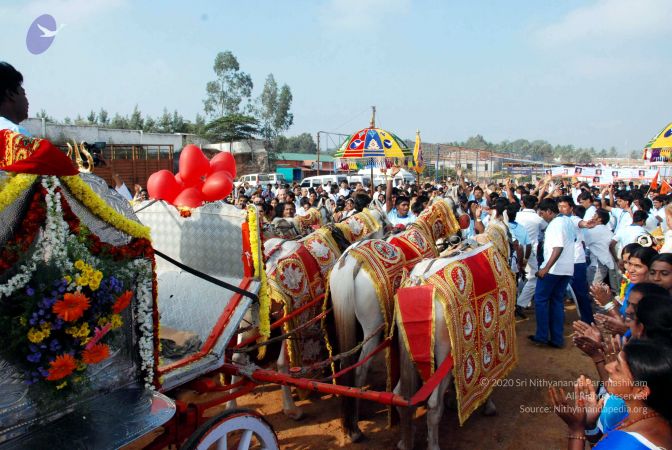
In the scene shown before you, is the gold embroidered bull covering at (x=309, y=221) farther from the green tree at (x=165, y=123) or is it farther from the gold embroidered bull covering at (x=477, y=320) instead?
the green tree at (x=165, y=123)

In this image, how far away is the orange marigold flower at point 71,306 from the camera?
1952 millimetres

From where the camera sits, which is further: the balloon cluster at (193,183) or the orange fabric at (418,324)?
the balloon cluster at (193,183)

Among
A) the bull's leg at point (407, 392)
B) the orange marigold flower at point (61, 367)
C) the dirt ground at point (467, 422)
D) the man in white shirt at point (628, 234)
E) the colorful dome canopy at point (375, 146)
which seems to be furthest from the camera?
the colorful dome canopy at point (375, 146)

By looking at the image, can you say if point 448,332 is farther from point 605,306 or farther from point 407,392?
point 605,306

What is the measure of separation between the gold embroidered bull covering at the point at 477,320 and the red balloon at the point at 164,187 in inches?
91.2

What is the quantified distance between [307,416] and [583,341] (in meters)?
2.84

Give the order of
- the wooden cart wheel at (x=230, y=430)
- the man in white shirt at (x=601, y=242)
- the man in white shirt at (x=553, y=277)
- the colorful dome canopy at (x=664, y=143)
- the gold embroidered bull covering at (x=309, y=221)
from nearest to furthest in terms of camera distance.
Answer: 1. the wooden cart wheel at (x=230, y=430)
2. the man in white shirt at (x=553, y=277)
3. the gold embroidered bull covering at (x=309, y=221)
4. the man in white shirt at (x=601, y=242)
5. the colorful dome canopy at (x=664, y=143)

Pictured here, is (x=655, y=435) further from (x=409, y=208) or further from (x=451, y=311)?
(x=409, y=208)

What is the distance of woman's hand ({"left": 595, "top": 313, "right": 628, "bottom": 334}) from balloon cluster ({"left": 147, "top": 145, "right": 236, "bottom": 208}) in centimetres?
295

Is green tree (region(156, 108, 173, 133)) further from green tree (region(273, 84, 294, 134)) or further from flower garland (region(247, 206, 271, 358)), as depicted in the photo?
flower garland (region(247, 206, 271, 358))

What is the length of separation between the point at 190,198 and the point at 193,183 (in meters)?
0.33

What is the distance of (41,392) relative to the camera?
204cm

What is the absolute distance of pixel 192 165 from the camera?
4.13m

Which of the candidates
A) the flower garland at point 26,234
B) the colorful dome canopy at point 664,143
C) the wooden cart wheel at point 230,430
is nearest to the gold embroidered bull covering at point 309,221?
the wooden cart wheel at point 230,430
